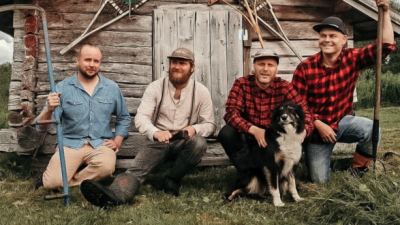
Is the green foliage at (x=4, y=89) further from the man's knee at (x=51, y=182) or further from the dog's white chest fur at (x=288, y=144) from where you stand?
the dog's white chest fur at (x=288, y=144)

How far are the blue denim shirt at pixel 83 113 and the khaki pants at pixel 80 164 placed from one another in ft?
0.33

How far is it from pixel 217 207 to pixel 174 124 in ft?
3.50

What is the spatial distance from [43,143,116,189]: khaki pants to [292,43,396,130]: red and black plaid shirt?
223cm

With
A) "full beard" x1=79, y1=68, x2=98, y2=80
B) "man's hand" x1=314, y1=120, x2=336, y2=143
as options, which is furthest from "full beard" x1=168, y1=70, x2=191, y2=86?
"man's hand" x1=314, y1=120, x2=336, y2=143

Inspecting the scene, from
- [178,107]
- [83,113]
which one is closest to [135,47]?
[83,113]

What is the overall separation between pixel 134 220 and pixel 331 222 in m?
1.61

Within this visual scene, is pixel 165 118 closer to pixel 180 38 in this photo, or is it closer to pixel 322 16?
pixel 180 38

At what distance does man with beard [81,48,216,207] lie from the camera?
4.50 metres

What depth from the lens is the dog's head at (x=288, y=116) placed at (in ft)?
13.3

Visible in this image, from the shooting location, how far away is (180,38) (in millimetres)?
6258

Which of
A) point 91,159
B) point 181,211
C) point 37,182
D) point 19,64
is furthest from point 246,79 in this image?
point 19,64

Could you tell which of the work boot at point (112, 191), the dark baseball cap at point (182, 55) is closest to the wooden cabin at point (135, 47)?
the dark baseball cap at point (182, 55)

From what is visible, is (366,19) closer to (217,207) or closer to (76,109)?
(217,207)

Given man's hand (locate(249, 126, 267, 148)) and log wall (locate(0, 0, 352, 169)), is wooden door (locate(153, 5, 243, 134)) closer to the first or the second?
log wall (locate(0, 0, 352, 169))
